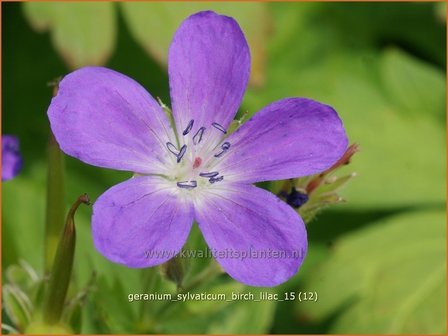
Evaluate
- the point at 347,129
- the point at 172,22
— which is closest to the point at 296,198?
the point at 172,22

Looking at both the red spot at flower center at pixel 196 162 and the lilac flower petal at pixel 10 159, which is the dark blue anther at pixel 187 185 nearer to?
the red spot at flower center at pixel 196 162

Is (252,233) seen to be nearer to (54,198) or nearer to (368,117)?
(54,198)

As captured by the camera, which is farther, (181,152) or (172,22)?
(172,22)

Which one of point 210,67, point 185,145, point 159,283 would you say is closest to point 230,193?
point 185,145

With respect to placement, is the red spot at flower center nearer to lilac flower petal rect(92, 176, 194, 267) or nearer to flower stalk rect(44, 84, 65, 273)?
lilac flower petal rect(92, 176, 194, 267)

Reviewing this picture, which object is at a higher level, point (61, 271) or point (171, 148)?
point (171, 148)

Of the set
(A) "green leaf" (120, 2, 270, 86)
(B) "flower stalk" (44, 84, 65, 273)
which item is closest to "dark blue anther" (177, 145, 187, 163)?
(B) "flower stalk" (44, 84, 65, 273)

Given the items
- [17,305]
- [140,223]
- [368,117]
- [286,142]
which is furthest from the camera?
[368,117]
